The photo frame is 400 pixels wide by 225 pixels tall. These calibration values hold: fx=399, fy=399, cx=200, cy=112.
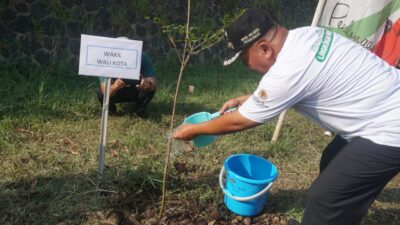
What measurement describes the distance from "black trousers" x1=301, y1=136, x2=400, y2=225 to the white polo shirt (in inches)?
3.0

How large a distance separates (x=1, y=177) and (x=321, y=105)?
245cm

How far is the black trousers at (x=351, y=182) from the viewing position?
6.93 feet

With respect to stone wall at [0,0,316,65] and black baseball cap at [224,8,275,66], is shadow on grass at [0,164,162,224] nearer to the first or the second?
black baseball cap at [224,8,275,66]

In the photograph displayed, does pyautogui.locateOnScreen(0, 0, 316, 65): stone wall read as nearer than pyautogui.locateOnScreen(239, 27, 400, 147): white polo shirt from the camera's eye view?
No

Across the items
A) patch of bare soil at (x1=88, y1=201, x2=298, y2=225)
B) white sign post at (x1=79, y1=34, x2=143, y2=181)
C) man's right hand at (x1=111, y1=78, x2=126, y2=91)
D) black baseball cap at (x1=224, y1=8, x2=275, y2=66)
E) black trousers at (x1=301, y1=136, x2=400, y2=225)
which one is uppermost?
black baseball cap at (x1=224, y1=8, x2=275, y2=66)

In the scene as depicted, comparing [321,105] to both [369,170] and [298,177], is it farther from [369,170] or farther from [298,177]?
[298,177]

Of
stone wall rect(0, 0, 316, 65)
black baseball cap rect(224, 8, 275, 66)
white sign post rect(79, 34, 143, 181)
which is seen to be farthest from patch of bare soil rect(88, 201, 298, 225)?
stone wall rect(0, 0, 316, 65)

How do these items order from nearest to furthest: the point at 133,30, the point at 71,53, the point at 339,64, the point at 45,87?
the point at 339,64
the point at 45,87
the point at 71,53
the point at 133,30

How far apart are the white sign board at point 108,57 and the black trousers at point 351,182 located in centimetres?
145

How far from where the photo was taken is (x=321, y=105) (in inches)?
83.4

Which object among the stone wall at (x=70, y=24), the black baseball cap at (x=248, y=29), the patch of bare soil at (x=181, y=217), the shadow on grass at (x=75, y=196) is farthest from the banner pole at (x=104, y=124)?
the stone wall at (x=70, y=24)

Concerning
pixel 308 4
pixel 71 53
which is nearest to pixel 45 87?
pixel 71 53

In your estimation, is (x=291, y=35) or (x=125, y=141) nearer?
(x=291, y=35)

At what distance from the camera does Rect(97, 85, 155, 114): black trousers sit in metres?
4.34
